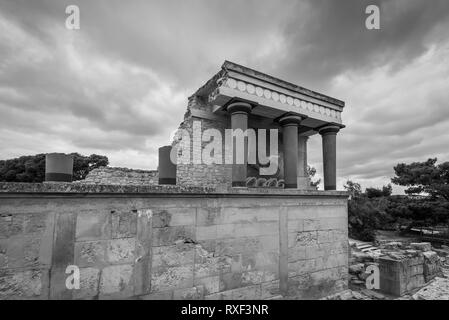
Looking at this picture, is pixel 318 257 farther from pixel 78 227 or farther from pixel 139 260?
pixel 78 227

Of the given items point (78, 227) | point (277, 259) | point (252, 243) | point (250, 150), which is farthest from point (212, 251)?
point (250, 150)

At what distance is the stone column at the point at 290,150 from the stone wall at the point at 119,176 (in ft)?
17.4

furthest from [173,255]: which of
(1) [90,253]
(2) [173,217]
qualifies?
(1) [90,253]

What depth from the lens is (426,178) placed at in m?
20.1

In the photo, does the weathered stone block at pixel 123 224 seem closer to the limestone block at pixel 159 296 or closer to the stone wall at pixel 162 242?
the stone wall at pixel 162 242

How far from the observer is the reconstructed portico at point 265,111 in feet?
19.5

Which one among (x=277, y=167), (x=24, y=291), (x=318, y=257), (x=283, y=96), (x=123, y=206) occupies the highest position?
(x=283, y=96)

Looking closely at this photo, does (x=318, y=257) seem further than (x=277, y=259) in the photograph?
Yes

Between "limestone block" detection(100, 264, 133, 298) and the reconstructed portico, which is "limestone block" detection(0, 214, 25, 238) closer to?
"limestone block" detection(100, 264, 133, 298)

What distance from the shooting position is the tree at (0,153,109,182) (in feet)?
78.2

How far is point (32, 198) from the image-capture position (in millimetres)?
3016

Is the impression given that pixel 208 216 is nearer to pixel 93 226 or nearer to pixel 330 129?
pixel 93 226

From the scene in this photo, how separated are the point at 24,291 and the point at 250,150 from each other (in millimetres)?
6758

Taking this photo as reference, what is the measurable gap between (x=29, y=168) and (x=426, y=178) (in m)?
39.1
